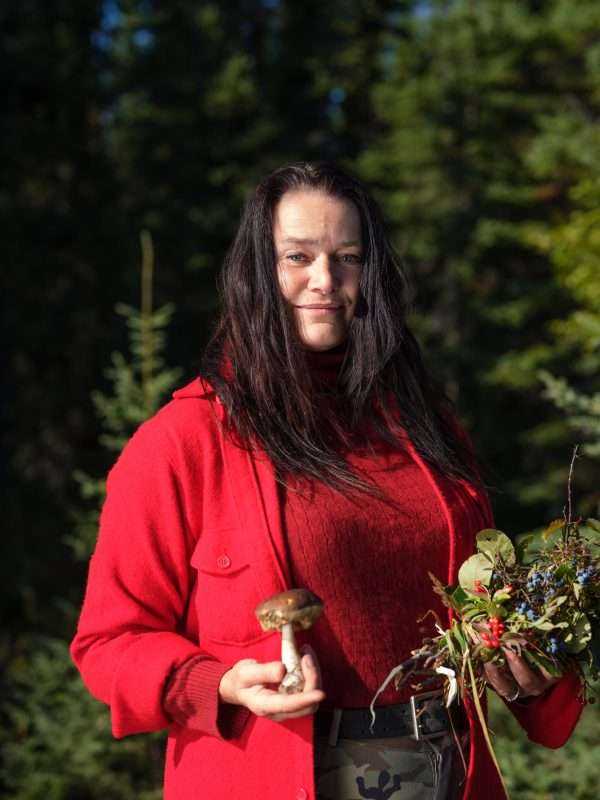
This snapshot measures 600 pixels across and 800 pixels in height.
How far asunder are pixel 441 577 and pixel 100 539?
689 millimetres

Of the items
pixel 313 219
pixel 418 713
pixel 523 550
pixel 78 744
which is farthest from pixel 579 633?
pixel 78 744

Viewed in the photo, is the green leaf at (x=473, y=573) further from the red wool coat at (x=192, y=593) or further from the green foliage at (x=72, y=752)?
the green foliage at (x=72, y=752)

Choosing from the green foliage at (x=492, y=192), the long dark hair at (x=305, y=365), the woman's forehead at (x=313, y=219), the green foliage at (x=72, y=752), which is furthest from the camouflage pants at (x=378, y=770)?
the green foliage at (x=492, y=192)

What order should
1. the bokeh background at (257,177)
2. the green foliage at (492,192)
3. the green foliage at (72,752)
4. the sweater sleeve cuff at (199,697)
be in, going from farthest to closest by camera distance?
the green foliage at (492,192)
the bokeh background at (257,177)
the green foliage at (72,752)
the sweater sleeve cuff at (199,697)

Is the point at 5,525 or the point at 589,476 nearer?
the point at 5,525

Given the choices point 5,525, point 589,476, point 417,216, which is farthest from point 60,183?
point 589,476

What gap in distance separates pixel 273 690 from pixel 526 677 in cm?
50

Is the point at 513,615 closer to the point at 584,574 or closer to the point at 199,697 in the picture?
the point at 584,574

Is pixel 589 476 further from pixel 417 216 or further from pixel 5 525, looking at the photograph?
pixel 5 525

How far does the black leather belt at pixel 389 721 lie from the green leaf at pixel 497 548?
0.99ft

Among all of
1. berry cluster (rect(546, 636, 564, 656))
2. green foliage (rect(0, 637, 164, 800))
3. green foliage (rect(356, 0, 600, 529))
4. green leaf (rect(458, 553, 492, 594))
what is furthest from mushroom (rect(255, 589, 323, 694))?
green foliage (rect(356, 0, 600, 529))

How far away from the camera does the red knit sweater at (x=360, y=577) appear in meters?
1.89

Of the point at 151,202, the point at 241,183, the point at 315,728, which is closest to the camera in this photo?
the point at 315,728

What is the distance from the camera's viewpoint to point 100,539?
1958mm
